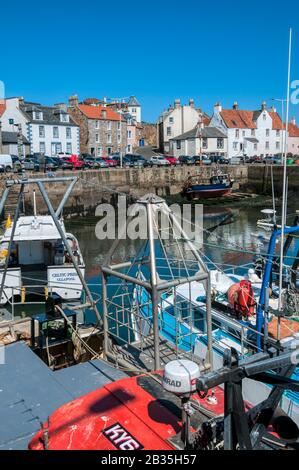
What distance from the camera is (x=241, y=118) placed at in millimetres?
61406

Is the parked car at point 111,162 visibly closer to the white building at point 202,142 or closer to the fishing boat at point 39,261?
the white building at point 202,142

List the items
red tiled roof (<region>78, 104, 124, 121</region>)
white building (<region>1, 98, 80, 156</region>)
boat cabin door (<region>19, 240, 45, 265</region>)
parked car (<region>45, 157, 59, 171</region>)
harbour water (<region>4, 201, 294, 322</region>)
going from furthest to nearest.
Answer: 1. red tiled roof (<region>78, 104, 124, 121</region>)
2. white building (<region>1, 98, 80, 156</region>)
3. parked car (<region>45, 157, 59, 171</region>)
4. harbour water (<region>4, 201, 294, 322</region>)
5. boat cabin door (<region>19, 240, 45, 265</region>)

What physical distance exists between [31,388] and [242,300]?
211 inches

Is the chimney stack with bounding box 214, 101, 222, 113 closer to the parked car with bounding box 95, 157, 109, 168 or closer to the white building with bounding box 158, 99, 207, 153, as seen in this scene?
the white building with bounding box 158, 99, 207, 153

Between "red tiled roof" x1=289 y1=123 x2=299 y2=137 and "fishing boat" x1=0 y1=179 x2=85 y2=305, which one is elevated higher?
"red tiled roof" x1=289 y1=123 x2=299 y2=137

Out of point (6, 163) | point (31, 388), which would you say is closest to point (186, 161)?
point (6, 163)

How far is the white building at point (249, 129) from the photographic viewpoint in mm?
59469

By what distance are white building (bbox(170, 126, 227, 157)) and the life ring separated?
4803 centimetres

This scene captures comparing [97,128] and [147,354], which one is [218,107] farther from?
[147,354]

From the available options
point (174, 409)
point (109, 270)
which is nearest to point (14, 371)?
point (109, 270)

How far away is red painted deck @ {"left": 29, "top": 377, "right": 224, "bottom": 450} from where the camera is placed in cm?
348

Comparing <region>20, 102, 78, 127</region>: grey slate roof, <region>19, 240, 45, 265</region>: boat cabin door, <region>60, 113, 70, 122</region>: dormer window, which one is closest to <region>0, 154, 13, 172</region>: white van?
<region>20, 102, 78, 127</region>: grey slate roof

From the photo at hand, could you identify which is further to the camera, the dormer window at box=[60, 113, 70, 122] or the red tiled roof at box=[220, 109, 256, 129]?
the red tiled roof at box=[220, 109, 256, 129]
